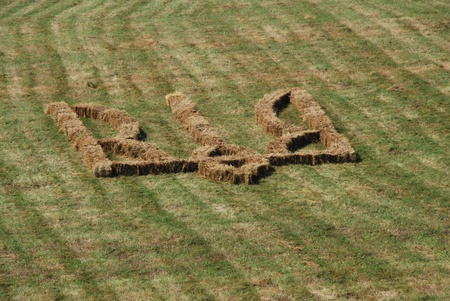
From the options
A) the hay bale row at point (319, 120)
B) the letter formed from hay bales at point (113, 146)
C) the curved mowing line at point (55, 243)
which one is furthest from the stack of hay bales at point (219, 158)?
the curved mowing line at point (55, 243)

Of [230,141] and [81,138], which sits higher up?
[81,138]

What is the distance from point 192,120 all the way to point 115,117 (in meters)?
2.40

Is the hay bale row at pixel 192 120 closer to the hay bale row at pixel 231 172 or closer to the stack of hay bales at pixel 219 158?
the stack of hay bales at pixel 219 158

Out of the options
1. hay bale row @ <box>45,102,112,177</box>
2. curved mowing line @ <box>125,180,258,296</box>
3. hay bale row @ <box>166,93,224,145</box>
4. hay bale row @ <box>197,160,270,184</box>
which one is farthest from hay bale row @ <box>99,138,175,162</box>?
curved mowing line @ <box>125,180,258,296</box>

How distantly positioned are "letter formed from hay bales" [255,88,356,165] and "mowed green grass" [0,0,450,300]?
0.45 metres

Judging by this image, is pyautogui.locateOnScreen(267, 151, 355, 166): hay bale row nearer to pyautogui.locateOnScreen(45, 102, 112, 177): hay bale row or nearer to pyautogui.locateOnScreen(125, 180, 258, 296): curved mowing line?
pyautogui.locateOnScreen(125, 180, 258, 296): curved mowing line

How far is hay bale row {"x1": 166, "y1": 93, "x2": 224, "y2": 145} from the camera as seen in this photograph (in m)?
29.6

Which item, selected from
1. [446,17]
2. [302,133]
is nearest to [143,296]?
[302,133]

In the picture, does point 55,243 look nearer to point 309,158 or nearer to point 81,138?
point 81,138

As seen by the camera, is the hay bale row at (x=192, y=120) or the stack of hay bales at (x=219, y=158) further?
the hay bale row at (x=192, y=120)

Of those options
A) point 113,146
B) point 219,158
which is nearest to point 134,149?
point 113,146

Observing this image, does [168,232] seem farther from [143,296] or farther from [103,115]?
[103,115]

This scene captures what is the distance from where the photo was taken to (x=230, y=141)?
1192 inches

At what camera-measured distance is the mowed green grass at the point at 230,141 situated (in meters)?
21.1
